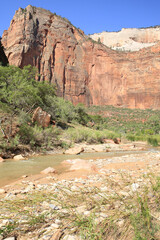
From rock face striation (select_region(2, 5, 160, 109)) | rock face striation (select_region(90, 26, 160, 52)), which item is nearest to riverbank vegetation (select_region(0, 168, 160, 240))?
rock face striation (select_region(2, 5, 160, 109))

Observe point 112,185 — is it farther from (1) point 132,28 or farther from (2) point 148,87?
(1) point 132,28

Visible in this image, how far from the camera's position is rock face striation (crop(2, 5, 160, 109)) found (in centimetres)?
5044

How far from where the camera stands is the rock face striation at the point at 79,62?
50.4 meters

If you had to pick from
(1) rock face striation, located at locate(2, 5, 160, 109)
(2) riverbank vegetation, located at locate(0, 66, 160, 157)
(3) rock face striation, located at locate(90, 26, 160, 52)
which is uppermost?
(3) rock face striation, located at locate(90, 26, 160, 52)

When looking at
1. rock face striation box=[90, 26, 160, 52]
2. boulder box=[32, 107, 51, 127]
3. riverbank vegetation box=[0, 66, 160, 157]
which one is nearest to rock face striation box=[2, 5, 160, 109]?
riverbank vegetation box=[0, 66, 160, 157]

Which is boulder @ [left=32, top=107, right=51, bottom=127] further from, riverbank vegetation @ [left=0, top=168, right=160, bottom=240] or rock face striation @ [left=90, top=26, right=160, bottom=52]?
rock face striation @ [left=90, top=26, right=160, bottom=52]

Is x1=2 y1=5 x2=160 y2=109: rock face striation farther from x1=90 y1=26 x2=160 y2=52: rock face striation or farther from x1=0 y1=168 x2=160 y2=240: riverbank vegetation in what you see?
x1=0 y1=168 x2=160 y2=240: riverbank vegetation

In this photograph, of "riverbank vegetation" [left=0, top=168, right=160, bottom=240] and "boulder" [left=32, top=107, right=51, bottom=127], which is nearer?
"riverbank vegetation" [left=0, top=168, right=160, bottom=240]

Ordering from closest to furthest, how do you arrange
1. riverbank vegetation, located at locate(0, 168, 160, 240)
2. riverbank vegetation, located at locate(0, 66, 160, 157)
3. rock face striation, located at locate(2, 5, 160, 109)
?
riverbank vegetation, located at locate(0, 168, 160, 240), riverbank vegetation, located at locate(0, 66, 160, 157), rock face striation, located at locate(2, 5, 160, 109)

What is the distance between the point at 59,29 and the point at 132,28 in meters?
83.8

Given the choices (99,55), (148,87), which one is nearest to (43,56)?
(99,55)

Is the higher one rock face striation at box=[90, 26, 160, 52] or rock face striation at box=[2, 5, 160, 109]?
rock face striation at box=[90, 26, 160, 52]

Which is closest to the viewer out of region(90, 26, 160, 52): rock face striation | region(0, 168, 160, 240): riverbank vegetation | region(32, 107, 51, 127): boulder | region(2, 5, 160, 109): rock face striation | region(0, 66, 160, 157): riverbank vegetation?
region(0, 168, 160, 240): riverbank vegetation

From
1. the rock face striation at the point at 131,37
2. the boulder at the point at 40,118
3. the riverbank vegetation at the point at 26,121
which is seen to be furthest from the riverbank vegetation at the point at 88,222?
the rock face striation at the point at 131,37
